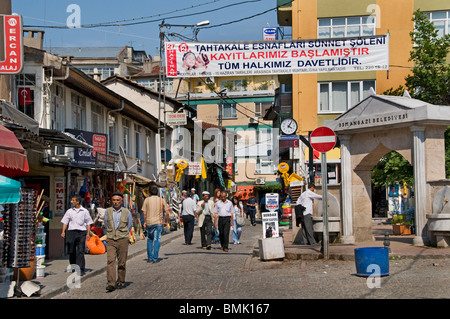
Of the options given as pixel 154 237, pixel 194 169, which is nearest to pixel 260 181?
pixel 194 169

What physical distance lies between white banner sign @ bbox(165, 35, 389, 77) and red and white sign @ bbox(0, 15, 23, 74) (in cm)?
422

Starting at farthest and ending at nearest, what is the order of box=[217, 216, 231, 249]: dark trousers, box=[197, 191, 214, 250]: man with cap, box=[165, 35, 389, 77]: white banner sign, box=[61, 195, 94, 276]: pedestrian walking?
1. box=[197, 191, 214, 250]: man with cap
2. box=[217, 216, 231, 249]: dark trousers
3. box=[165, 35, 389, 77]: white banner sign
4. box=[61, 195, 94, 276]: pedestrian walking

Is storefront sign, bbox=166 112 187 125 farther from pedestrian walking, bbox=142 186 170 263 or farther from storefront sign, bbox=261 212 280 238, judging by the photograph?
storefront sign, bbox=261 212 280 238

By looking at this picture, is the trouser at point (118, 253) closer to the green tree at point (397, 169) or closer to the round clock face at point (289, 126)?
the green tree at point (397, 169)

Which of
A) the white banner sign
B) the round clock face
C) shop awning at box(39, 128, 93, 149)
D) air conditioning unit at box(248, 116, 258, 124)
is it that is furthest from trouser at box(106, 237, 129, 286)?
air conditioning unit at box(248, 116, 258, 124)

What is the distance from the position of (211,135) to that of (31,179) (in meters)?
36.4

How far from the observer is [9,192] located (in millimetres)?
10773

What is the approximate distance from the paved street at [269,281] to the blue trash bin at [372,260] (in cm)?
19


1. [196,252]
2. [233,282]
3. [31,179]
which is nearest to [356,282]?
[233,282]

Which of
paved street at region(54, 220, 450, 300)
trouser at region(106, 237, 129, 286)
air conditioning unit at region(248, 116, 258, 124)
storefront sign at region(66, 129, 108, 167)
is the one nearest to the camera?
paved street at region(54, 220, 450, 300)

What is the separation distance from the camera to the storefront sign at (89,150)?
20.8m

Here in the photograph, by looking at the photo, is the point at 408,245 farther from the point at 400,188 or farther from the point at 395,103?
the point at 400,188

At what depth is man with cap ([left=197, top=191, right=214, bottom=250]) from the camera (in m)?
21.0

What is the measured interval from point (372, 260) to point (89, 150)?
11.9 m
